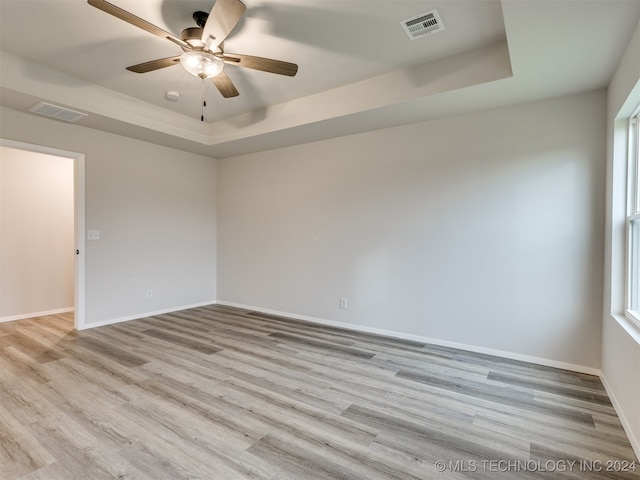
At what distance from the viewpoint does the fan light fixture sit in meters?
2.38

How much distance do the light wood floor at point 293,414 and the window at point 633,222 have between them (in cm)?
77

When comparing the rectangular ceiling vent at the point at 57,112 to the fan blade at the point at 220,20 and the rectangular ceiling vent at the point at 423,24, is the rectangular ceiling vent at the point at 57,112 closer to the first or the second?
the fan blade at the point at 220,20

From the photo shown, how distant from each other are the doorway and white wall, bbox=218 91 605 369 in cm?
223

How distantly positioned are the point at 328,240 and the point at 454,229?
5.17 ft

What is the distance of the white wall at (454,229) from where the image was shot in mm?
2906

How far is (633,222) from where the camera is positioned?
2307 mm

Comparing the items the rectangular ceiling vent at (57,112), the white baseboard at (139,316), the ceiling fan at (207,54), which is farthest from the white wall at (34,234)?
the ceiling fan at (207,54)

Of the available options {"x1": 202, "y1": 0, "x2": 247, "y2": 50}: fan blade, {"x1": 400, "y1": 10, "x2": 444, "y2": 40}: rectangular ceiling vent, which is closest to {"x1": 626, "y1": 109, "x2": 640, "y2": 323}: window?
{"x1": 400, "y1": 10, "x2": 444, "y2": 40}: rectangular ceiling vent

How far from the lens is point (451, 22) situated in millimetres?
2420

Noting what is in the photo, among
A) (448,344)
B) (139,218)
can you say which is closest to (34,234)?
(139,218)

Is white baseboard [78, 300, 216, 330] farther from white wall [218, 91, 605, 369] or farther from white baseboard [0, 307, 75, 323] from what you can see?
white baseboard [0, 307, 75, 323]

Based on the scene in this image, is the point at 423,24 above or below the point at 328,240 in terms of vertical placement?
above

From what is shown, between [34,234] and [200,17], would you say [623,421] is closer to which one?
[200,17]

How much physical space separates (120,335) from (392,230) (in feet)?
11.0
